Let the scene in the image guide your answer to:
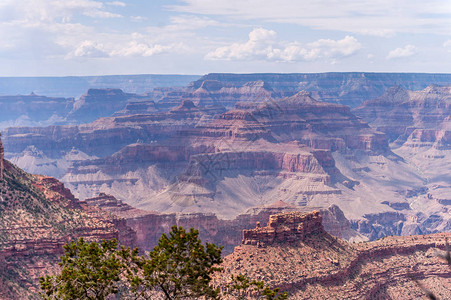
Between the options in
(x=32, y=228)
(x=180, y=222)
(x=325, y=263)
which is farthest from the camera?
(x=180, y=222)

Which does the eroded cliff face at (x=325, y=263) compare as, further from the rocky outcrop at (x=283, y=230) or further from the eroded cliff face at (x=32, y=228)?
the eroded cliff face at (x=32, y=228)

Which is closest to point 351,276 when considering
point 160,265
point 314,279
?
point 314,279

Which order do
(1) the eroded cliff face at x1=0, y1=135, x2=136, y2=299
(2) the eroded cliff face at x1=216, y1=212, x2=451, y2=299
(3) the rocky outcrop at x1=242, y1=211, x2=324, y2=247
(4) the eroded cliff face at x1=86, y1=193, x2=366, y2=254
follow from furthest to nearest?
A: (4) the eroded cliff face at x1=86, y1=193, x2=366, y2=254 → (3) the rocky outcrop at x1=242, y1=211, x2=324, y2=247 → (2) the eroded cliff face at x1=216, y1=212, x2=451, y2=299 → (1) the eroded cliff face at x1=0, y1=135, x2=136, y2=299

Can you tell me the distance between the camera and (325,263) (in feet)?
231

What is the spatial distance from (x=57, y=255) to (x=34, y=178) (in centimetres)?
1728

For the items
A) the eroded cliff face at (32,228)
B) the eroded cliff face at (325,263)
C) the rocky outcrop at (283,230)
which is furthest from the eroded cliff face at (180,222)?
the rocky outcrop at (283,230)

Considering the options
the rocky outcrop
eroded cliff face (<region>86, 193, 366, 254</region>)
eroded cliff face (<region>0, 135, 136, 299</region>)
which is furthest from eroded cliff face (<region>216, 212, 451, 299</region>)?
eroded cliff face (<region>86, 193, 366, 254</region>)

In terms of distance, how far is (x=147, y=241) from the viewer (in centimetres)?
13075

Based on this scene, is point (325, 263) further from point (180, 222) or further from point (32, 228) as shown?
point (180, 222)

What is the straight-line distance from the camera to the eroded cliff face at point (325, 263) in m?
66.4

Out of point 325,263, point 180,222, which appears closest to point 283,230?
point 325,263

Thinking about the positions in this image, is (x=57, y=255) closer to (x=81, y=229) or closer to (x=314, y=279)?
(x=81, y=229)

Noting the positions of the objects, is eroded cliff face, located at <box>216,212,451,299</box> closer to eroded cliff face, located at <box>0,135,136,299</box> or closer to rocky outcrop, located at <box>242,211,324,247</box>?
rocky outcrop, located at <box>242,211,324,247</box>

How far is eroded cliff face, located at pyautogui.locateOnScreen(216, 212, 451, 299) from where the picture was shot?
66.4 m
